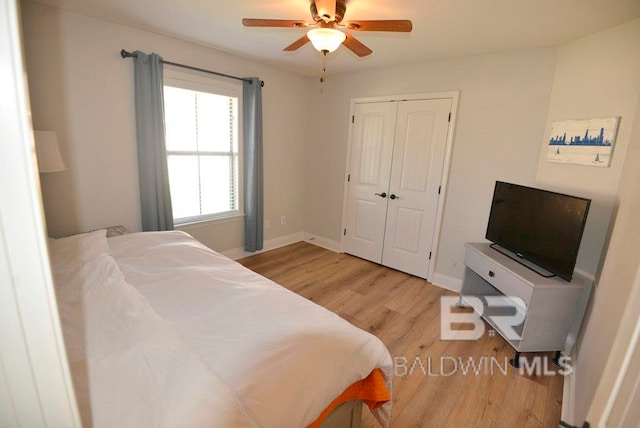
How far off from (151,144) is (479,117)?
323 cm

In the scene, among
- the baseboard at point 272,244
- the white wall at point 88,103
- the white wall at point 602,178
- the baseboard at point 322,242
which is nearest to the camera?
the white wall at point 602,178

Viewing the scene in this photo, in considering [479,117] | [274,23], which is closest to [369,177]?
[479,117]

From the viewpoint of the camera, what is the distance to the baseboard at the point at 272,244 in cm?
381

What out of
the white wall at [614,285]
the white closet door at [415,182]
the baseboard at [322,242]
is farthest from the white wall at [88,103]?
the white wall at [614,285]

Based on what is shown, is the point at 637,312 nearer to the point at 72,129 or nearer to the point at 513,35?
the point at 513,35

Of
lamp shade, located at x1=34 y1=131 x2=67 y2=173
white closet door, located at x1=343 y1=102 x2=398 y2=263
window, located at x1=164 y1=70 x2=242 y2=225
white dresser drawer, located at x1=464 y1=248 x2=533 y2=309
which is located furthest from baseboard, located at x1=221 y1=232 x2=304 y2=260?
white dresser drawer, located at x1=464 y1=248 x2=533 y2=309

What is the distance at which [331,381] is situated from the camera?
118 centimetres

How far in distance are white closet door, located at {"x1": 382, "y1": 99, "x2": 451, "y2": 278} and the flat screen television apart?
75 cm

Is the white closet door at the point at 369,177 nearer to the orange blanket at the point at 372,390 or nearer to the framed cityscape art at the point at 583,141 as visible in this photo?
the framed cityscape art at the point at 583,141

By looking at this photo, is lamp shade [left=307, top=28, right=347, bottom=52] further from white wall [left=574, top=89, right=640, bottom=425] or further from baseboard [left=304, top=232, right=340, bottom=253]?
baseboard [left=304, top=232, right=340, bottom=253]

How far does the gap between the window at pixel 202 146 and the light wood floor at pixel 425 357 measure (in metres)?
0.95

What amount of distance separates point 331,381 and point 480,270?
1942mm

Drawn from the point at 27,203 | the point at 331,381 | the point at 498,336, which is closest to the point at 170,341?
→ the point at 331,381

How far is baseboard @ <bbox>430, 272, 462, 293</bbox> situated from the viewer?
3.25m
